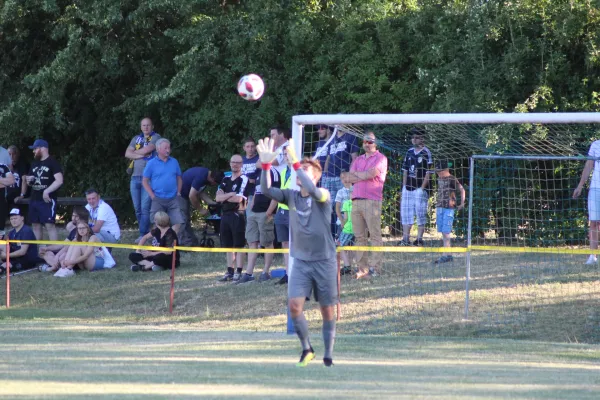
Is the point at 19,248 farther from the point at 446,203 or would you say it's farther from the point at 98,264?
the point at 446,203

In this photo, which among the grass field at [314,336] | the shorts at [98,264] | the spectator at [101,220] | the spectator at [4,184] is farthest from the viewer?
the spectator at [4,184]

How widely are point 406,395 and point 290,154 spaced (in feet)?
8.73

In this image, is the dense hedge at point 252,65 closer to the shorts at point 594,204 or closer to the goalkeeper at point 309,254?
the shorts at point 594,204

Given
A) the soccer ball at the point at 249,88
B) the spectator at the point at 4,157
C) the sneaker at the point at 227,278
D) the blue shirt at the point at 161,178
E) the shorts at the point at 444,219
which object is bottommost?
the sneaker at the point at 227,278

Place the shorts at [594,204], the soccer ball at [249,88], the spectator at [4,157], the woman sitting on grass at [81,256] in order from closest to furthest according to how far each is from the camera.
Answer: the soccer ball at [249,88] < the shorts at [594,204] < the woman sitting on grass at [81,256] < the spectator at [4,157]

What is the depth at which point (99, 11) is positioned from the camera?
19.8m

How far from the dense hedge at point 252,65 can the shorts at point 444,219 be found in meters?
2.90

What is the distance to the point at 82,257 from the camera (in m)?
17.0

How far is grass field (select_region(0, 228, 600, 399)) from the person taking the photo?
7.70m

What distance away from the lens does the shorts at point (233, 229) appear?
50.5ft

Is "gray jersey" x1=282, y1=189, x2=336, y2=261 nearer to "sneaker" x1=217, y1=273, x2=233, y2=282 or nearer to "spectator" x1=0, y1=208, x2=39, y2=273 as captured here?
"sneaker" x1=217, y1=273, x2=233, y2=282

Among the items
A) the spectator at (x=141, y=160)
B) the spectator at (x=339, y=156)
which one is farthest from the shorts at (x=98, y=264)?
the spectator at (x=339, y=156)

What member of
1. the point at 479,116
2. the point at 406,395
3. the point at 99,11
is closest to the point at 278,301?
the point at 479,116

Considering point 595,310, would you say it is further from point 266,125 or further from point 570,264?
point 266,125
